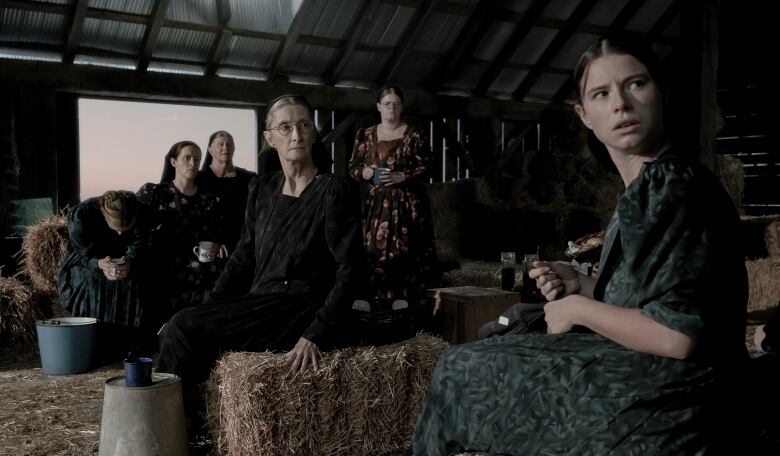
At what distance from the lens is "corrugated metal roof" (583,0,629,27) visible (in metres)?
8.71

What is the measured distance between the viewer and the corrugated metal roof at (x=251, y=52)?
23.5ft

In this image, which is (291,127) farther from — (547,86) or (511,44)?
(547,86)

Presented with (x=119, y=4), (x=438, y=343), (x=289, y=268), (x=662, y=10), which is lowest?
(x=438, y=343)

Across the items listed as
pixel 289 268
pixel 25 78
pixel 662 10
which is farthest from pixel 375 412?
pixel 662 10

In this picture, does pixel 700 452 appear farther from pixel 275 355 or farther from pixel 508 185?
pixel 508 185

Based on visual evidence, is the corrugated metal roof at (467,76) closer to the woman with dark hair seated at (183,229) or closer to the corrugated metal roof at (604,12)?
the corrugated metal roof at (604,12)

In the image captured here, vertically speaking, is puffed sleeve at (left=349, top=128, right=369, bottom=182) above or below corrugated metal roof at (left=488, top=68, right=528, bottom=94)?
below

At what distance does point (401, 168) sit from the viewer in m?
5.14

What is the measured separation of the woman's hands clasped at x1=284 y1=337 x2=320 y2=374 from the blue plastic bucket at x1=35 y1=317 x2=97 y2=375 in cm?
210

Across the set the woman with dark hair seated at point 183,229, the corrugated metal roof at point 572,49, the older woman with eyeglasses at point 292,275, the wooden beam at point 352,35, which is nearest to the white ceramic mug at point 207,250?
the woman with dark hair seated at point 183,229

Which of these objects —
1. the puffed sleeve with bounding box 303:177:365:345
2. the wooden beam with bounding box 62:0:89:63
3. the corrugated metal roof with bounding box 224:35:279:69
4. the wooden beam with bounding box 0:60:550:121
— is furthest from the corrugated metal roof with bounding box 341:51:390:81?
the puffed sleeve with bounding box 303:177:365:345

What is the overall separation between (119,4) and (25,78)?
3.31 ft

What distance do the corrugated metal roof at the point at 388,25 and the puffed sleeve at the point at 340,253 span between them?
5144 mm

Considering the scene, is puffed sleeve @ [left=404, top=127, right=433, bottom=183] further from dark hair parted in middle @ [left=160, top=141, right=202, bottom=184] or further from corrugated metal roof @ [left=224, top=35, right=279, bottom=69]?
corrugated metal roof @ [left=224, top=35, right=279, bottom=69]
